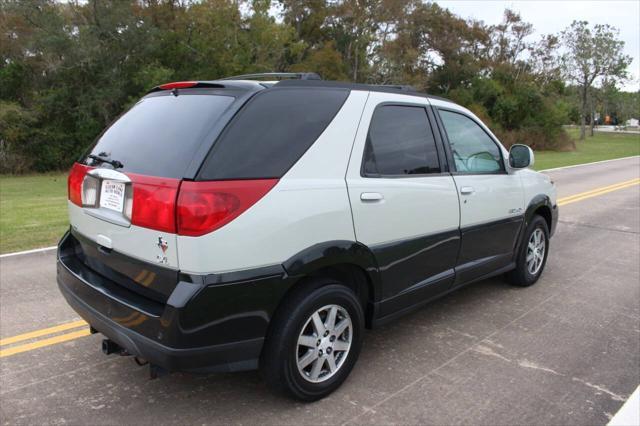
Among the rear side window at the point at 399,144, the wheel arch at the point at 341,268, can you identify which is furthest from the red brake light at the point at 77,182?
the rear side window at the point at 399,144

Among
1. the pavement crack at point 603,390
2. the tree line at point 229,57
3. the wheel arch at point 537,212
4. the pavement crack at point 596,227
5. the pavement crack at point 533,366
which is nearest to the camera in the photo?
the pavement crack at point 603,390

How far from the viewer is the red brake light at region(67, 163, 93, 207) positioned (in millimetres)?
3371

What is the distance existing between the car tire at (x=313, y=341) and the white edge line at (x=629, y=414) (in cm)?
155

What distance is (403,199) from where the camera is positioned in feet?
11.7

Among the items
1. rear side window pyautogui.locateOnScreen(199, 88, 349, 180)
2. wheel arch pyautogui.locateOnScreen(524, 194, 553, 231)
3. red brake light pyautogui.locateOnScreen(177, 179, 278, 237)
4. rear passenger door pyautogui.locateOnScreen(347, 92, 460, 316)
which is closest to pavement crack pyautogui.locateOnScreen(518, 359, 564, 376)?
rear passenger door pyautogui.locateOnScreen(347, 92, 460, 316)

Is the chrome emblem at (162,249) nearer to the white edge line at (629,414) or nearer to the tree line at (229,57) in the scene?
the white edge line at (629,414)

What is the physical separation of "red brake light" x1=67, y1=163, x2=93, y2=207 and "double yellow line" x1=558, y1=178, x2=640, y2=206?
9823mm

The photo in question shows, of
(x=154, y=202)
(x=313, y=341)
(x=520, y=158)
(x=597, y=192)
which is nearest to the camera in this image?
(x=154, y=202)

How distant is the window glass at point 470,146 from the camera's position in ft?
13.9

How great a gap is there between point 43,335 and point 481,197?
3.65m

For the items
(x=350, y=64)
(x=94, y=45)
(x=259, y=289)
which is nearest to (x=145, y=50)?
(x=94, y=45)

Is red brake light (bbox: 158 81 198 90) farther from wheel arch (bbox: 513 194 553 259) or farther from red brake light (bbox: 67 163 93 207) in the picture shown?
wheel arch (bbox: 513 194 553 259)

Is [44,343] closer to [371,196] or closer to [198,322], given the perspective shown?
[198,322]

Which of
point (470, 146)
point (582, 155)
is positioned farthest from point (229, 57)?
point (470, 146)
